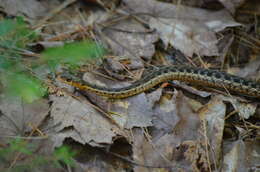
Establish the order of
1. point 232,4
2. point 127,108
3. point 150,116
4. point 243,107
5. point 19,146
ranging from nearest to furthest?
point 19,146 → point 150,116 → point 127,108 → point 243,107 → point 232,4

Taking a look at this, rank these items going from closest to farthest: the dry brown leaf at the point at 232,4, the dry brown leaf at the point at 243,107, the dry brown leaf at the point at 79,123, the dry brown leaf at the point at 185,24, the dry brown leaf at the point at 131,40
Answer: the dry brown leaf at the point at 79,123 → the dry brown leaf at the point at 243,107 → the dry brown leaf at the point at 131,40 → the dry brown leaf at the point at 185,24 → the dry brown leaf at the point at 232,4

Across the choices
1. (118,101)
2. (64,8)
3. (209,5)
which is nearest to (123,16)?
(64,8)

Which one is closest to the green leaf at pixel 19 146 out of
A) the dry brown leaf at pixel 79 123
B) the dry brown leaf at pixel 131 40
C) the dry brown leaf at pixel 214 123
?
the dry brown leaf at pixel 79 123

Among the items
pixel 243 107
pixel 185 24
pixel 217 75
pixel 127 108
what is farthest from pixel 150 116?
pixel 185 24

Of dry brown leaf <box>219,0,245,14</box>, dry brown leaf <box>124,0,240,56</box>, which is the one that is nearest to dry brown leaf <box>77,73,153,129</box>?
dry brown leaf <box>124,0,240,56</box>

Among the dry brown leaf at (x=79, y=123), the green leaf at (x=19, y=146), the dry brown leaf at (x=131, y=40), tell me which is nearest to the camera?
the green leaf at (x=19, y=146)

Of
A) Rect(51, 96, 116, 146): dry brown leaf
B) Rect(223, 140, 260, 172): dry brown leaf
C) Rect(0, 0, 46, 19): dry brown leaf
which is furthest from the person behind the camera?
→ Rect(0, 0, 46, 19): dry brown leaf

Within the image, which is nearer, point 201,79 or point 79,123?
point 79,123

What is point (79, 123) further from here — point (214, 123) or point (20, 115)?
point (214, 123)

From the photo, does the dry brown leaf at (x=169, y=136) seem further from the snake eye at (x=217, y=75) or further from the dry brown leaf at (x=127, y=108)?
the snake eye at (x=217, y=75)

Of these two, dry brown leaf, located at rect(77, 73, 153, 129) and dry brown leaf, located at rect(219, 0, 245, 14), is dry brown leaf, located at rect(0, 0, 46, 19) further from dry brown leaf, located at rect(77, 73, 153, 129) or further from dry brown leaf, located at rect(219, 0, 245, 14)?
dry brown leaf, located at rect(219, 0, 245, 14)

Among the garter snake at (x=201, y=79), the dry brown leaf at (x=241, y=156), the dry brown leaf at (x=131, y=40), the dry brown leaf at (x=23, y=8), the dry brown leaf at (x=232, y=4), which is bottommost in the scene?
the dry brown leaf at (x=241, y=156)
